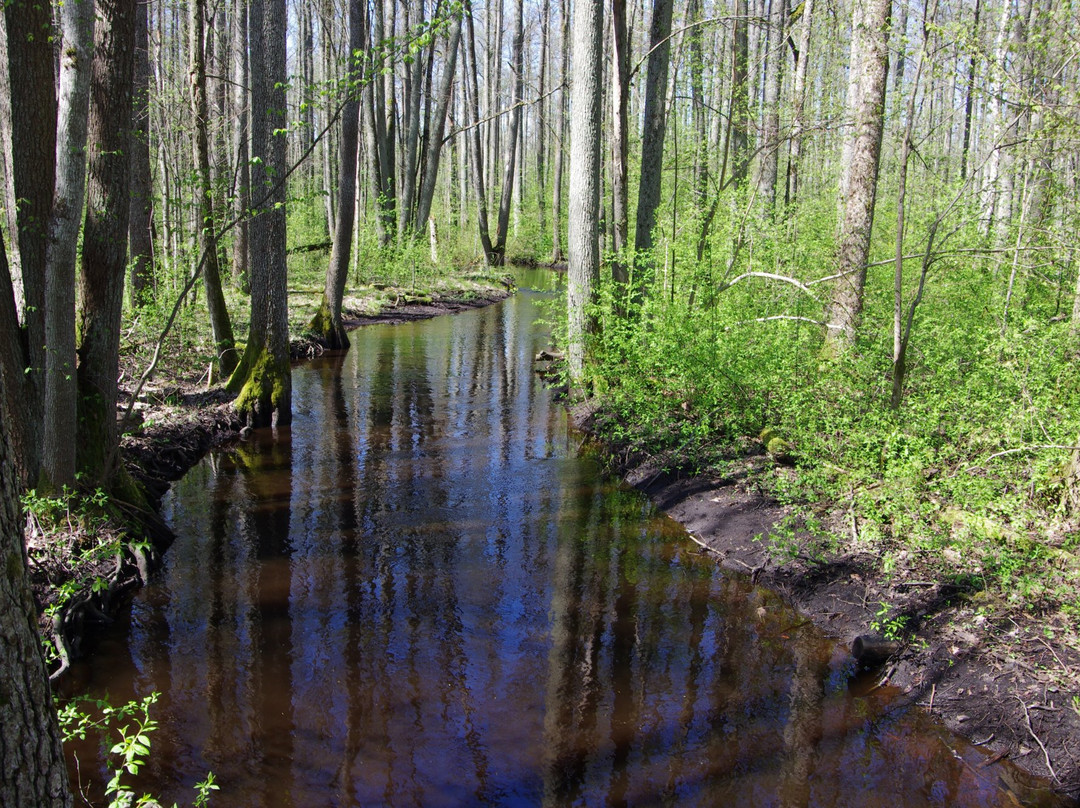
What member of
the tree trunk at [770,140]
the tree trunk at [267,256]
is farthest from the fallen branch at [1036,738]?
the tree trunk at [267,256]

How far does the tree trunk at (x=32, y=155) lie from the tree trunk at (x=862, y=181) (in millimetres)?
7154

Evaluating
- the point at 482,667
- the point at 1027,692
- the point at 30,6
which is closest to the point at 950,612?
the point at 1027,692

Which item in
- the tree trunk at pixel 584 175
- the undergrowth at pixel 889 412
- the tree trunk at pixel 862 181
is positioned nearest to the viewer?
the undergrowth at pixel 889 412

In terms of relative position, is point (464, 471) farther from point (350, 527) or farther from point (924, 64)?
point (924, 64)

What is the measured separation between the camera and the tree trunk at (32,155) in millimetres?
5285

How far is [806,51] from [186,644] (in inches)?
579

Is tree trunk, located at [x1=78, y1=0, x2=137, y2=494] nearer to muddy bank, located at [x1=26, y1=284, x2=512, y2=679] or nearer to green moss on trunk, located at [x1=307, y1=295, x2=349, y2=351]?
muddy bank, located at [x1=26, y1=284, x2=512, y2=679]

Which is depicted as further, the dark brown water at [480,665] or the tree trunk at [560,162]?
the tree trunk at [560,162]

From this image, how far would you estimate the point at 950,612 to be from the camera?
5.18 m

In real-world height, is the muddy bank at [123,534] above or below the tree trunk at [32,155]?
below

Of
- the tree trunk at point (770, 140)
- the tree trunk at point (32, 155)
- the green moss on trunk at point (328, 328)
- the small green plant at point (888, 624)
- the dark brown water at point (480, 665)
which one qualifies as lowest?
the dark brown water at point (480, 665)

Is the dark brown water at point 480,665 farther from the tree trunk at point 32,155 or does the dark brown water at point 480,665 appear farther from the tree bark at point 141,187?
the tree bark at point 141,187

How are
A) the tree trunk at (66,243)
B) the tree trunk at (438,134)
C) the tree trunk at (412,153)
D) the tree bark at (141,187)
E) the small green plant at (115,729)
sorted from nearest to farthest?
the small green plant at (115,729)
the tree trunk at (66,243)
the tree bark at (141,187)
the tree trunk at (412,153)
the tree trunk at (438,134)

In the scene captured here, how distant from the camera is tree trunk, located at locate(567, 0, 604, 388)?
10.9 meters
